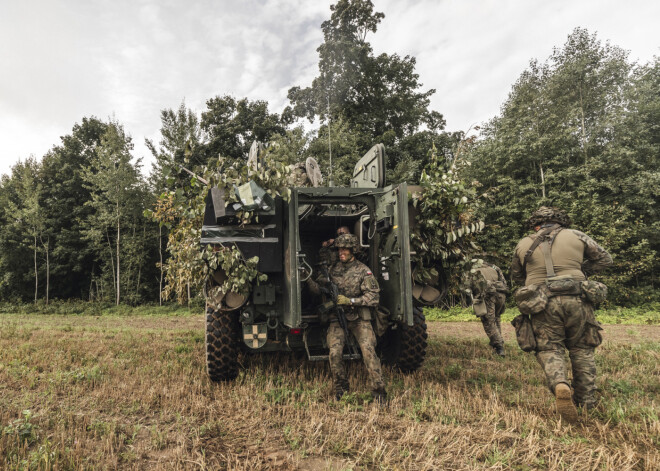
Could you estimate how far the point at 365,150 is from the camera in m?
20.6

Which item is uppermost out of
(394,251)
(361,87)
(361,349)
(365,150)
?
(361,87)

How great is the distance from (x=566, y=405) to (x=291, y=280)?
2.57 metres

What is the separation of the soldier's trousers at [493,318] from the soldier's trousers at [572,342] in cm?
247

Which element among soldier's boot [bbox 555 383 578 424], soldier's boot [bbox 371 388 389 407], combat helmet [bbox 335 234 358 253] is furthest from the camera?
combat helmet [bbox 335 234 358 253]

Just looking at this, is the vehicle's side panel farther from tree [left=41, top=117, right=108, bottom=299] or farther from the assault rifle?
tree [left=41, top=117, right=108, bottom=299]

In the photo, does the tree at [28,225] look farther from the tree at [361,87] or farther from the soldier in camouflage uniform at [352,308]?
the soldier in camouflage uniform at [352,308]

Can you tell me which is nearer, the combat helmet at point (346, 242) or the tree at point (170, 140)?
the combat helmet at point (346, 242)

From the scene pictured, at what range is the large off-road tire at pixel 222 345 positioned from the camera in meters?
4.31

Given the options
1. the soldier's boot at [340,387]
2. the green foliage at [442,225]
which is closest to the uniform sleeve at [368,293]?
the green foliage at [442,225]

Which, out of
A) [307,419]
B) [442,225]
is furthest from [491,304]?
[307,419]

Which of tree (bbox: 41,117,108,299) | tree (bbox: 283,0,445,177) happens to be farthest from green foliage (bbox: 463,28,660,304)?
tree (bbox: 41,117,108,299)

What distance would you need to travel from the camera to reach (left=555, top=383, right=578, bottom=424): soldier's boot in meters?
3.16

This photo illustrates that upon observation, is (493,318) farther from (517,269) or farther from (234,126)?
(234,126)

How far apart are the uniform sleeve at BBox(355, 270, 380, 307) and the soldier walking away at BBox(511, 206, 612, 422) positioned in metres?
1.36
